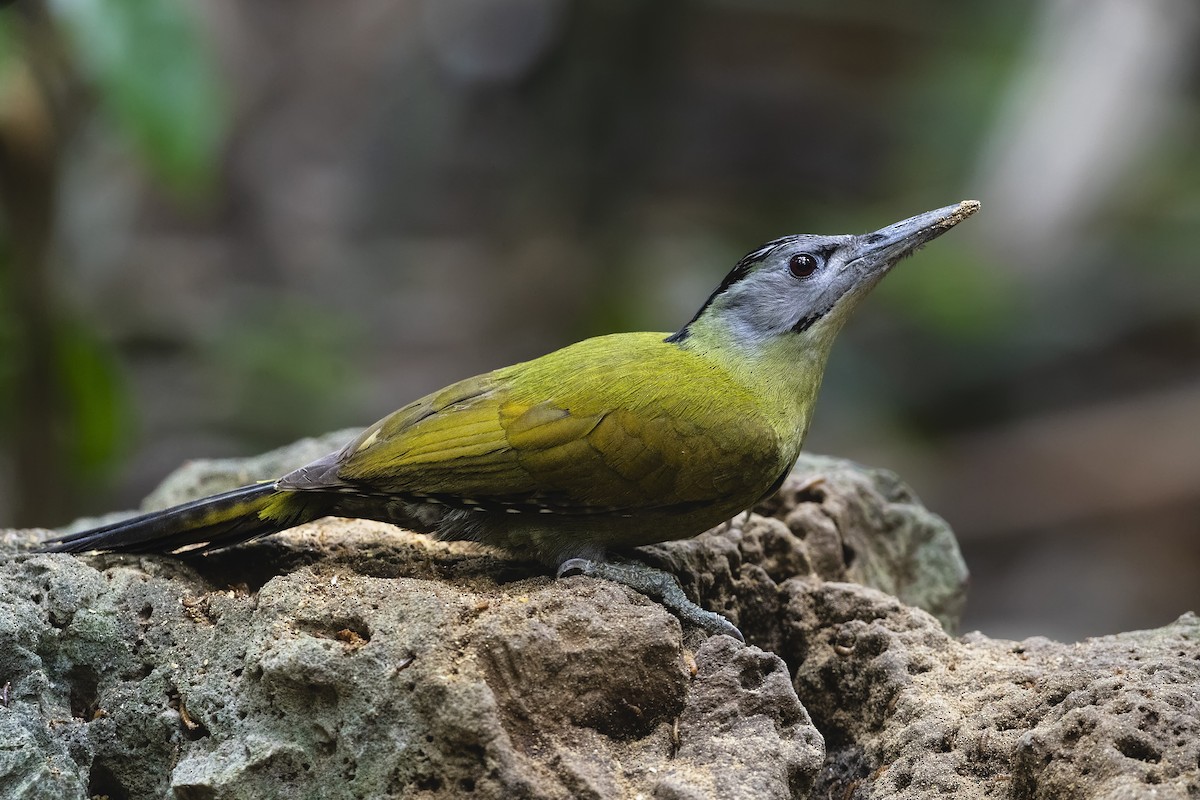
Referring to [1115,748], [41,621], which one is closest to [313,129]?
[41,621]

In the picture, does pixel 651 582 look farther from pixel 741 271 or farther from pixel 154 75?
pixel 154 75

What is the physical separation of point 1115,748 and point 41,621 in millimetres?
2761

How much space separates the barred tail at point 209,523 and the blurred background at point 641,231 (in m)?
2.52

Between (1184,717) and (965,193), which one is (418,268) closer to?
(965,193)

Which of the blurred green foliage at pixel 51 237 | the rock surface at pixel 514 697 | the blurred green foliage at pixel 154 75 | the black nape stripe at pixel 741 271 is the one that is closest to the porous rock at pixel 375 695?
the rock surface at pixel 514 697

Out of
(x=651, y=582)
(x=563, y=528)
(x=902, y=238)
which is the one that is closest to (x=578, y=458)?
(x=563, y=528)

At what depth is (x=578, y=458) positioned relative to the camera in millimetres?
3953

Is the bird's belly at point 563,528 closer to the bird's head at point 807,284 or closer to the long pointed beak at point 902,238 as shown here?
the bird's head at point 807,284

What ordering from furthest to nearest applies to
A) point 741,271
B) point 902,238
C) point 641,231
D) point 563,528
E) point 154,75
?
point 641,231 → point 154,75 → point 741,271 → point 902,238 → point 563,528

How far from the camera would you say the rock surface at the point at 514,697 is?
3.12 m

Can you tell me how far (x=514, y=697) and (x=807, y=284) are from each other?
198cm

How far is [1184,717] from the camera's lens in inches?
122

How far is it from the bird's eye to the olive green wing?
0.73m

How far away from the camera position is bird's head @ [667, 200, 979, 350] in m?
4.51
